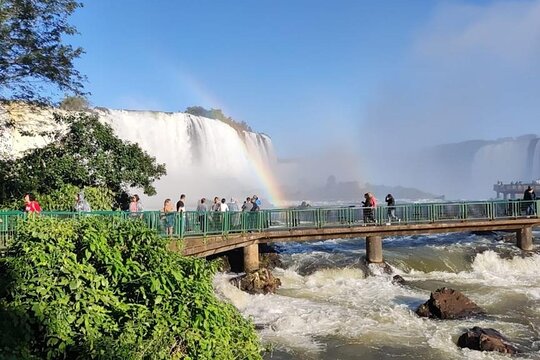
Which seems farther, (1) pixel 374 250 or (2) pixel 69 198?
(1) pixel 374 250

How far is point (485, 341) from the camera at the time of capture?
1053 cm

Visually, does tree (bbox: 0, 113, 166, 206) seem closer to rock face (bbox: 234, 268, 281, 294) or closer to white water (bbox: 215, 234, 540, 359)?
white water (bbox: 215, 234, 540, 359)

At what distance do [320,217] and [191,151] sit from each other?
32508 millimetres

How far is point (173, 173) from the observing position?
52188mm

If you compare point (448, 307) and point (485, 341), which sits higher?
point (448, 307)

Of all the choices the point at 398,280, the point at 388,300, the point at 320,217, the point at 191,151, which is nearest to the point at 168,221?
the point at 320,217

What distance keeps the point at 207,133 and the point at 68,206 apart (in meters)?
34.6

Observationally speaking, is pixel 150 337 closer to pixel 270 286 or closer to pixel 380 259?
pixel 270 286

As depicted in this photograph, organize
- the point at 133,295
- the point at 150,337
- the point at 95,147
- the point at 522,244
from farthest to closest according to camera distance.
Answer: the point at 522,244 → the point at 95,147 → the point at 133,295 → the point at 150,337

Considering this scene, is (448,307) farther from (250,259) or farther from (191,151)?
(191,151)

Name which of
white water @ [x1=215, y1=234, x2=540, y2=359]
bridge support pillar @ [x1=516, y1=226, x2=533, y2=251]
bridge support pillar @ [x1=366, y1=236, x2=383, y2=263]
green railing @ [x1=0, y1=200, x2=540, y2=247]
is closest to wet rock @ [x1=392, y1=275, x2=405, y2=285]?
white water @ [x1=215, y1=234, x2=540, y2=359]

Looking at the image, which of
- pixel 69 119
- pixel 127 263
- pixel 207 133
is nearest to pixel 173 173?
pixel 207 133

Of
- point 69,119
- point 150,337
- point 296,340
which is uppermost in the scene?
point 69,119

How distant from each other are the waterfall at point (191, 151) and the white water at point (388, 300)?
25.8 m
